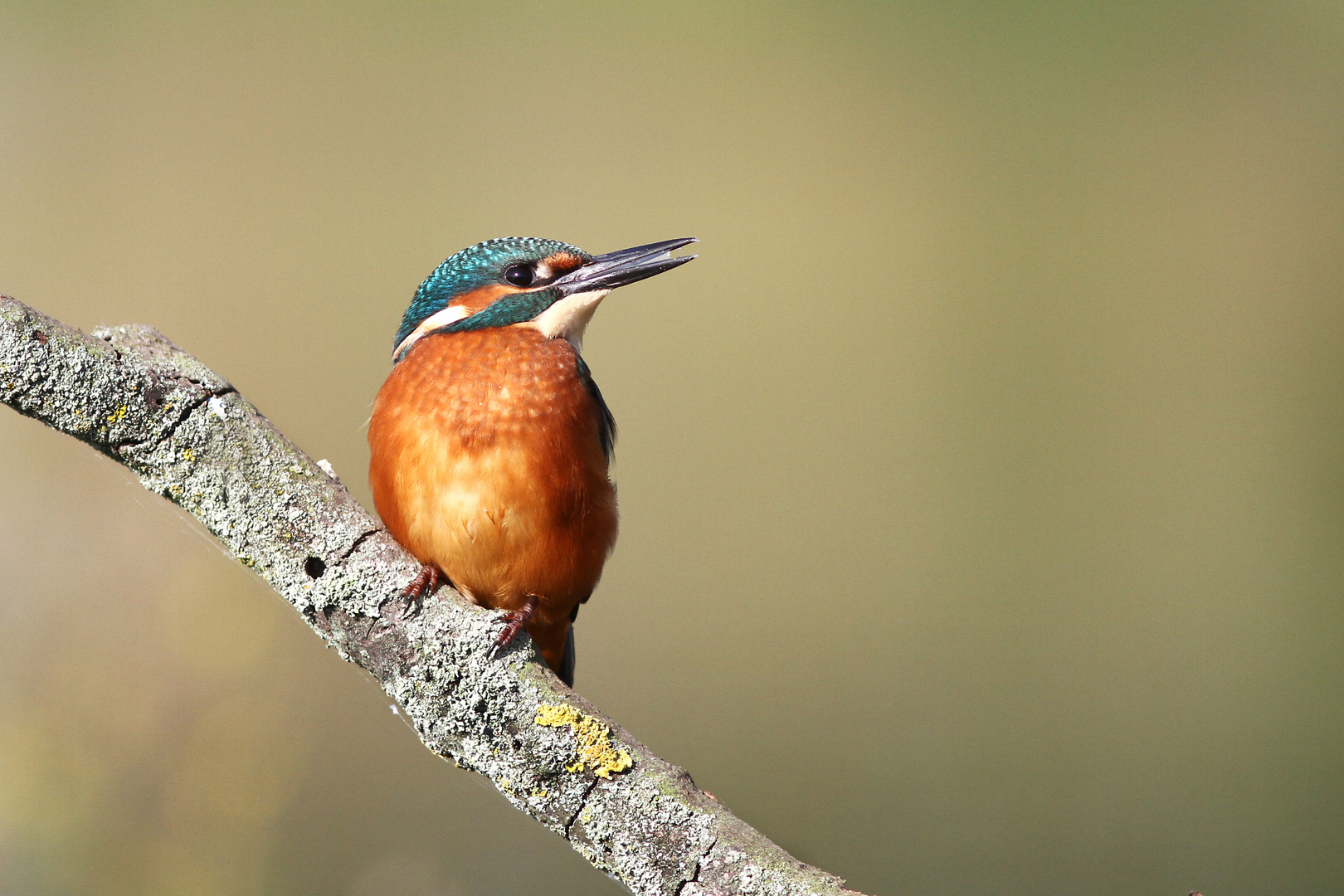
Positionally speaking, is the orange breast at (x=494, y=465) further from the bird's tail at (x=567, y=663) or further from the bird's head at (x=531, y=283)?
the bird's tail at (x=567, y=663)

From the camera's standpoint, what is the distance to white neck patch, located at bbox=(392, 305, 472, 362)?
46.7 inches

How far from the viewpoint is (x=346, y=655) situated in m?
0.84

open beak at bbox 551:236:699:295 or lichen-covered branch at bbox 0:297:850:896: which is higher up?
open beak at bbox 551:236:699:295

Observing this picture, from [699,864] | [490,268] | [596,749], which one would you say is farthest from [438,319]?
[699,864]

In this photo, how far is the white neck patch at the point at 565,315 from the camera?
3.79 feet

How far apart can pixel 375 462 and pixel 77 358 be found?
37cm

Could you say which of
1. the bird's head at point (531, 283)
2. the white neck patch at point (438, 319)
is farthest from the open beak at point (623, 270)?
the white neck patch at point (438, 319)

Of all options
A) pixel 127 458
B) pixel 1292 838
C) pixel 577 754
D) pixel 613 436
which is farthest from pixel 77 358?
pixel 1292 838

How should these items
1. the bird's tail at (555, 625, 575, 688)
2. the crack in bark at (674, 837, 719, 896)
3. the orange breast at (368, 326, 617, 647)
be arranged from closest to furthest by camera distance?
the crack in bark at (674, 837, 719, 896) < the orange breast at (368, 326, 617, 647) < the bird's tail at (555, 625, 575, 688)

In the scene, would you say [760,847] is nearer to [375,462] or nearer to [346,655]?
[346,655]

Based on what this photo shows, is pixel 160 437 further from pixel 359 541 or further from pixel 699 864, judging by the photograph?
pixel 699 864

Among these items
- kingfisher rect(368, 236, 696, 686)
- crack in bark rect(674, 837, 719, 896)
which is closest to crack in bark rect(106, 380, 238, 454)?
kingfisher rect(368, 236, 696, 686)

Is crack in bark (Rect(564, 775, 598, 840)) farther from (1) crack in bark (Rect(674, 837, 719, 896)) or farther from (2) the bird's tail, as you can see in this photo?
(2) the bird's tail

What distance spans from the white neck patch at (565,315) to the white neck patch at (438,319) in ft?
0.28
